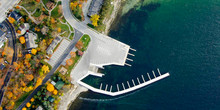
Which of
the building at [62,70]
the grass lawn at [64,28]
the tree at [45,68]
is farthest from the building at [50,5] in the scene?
the building at [62,70]

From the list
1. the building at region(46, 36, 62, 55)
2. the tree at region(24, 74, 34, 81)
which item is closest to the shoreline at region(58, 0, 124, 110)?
the tree at region(24, 74, 34, 81)

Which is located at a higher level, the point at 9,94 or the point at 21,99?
the point at 9,94

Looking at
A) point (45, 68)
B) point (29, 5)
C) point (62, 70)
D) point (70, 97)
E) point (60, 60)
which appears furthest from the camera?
point (70, 97)

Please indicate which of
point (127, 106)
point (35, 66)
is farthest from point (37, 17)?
point (127, 106)

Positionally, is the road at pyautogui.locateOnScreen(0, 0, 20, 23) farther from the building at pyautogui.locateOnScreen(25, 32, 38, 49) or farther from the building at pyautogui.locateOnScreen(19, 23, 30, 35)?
the building at pyautogui.locateOnScreen(25, 32, 38, 49)

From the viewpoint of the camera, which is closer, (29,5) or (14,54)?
(14,54)

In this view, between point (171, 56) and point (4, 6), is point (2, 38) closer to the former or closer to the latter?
point (4, 6)

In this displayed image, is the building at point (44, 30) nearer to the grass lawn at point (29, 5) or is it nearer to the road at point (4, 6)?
the grass lawn at point (29, 5)

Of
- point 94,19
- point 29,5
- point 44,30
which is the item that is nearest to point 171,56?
point 94,19

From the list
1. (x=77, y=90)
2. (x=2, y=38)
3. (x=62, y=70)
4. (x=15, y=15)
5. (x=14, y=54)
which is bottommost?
(x=77, y=90)

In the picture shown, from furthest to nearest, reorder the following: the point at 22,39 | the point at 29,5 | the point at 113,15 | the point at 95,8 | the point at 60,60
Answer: the point at 113,15 < the point at 29,5 < the point at 60,60 < the point at 95,8 < the point at 22,39
